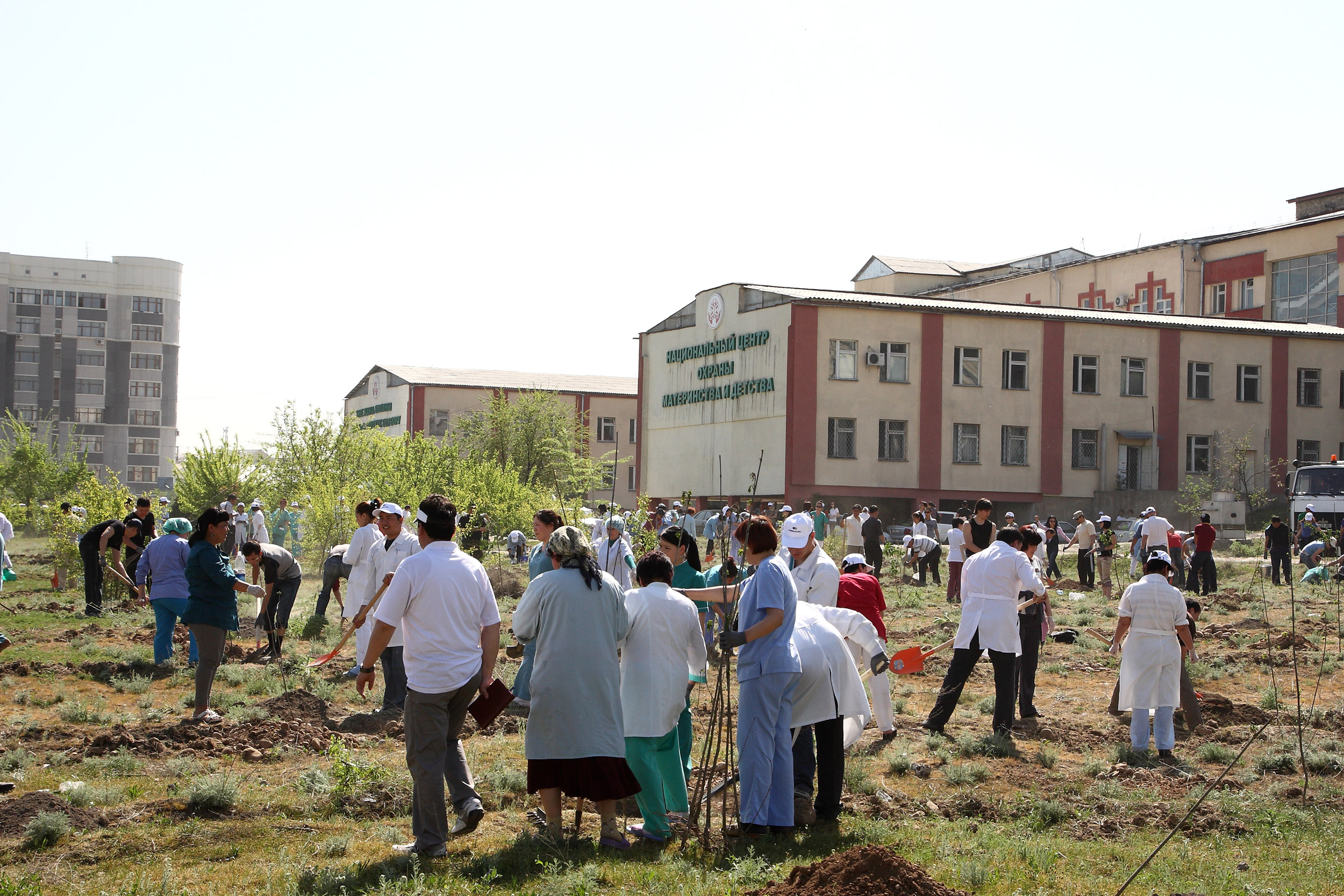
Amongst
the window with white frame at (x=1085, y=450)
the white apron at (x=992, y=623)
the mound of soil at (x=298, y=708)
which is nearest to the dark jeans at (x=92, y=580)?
the mound of soil at (x=298, y=708)

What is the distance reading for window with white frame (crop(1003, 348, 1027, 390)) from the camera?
4353 cm

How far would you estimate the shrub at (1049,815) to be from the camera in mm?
7816

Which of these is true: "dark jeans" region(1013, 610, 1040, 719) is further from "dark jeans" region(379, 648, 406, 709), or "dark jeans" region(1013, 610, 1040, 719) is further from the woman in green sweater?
the woman in green sweater

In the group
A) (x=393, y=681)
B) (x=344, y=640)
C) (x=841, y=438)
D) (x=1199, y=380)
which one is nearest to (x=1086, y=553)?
(x=344, y=640)

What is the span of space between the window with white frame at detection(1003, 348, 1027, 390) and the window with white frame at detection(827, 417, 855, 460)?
19.9ft

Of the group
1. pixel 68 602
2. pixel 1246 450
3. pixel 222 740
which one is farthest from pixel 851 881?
pixel 1246 450

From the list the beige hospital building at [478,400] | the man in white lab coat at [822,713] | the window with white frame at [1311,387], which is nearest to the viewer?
the man in white lab coat at [822,713]

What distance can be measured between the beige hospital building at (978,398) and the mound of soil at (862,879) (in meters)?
33.4

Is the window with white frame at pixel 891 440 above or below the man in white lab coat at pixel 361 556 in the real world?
above

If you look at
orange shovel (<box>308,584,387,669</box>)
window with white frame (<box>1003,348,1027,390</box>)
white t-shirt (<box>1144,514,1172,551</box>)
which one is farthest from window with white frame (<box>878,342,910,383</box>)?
orange shovel (<box>308,584,387,669</box>)

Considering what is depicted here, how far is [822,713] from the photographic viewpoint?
718 centimetres

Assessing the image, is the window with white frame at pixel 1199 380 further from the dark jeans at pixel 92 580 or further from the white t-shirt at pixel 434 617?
the white t-shirt at pixel 434 617

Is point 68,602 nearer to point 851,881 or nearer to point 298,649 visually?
point 298,649

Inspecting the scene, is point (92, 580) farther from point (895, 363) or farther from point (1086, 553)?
point (895, 363)
